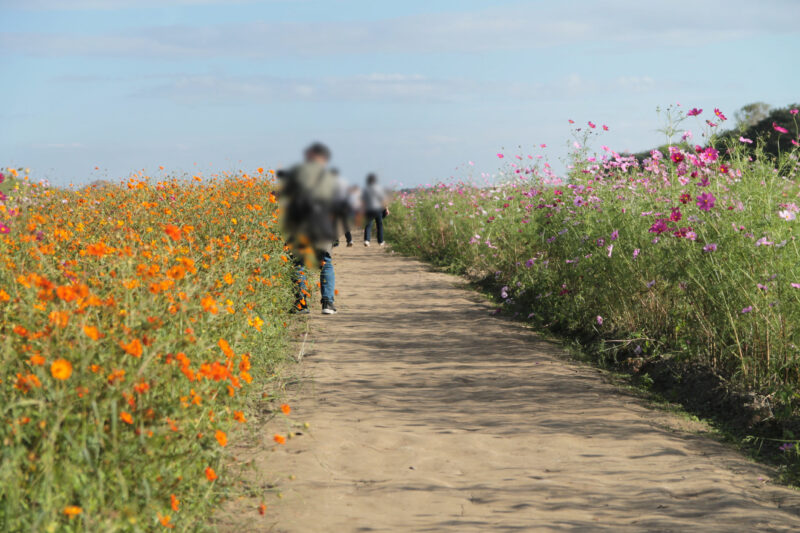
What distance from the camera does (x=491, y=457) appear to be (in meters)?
4.65

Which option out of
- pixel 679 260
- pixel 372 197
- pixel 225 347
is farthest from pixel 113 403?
pixel 679 260

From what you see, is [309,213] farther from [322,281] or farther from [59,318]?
[322,281]

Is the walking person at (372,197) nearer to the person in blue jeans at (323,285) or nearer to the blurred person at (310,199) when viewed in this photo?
the blurred person at (310,199)

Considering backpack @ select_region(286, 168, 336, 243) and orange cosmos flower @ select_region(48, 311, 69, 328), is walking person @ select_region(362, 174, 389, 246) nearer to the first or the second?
backpack @ select_region(286, 168, 336, 243)

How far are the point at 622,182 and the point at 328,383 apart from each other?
420cm

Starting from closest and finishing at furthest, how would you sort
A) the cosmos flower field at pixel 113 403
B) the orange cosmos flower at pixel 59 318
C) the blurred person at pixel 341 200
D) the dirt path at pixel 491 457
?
the blurred person at pixel 341 200
the cosmos flower field at pixel 113 403
the orange cosmos flower at pixel 59 318
the dirt path at pixel 491 457

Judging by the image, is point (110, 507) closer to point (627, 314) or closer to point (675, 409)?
point (675, 409)

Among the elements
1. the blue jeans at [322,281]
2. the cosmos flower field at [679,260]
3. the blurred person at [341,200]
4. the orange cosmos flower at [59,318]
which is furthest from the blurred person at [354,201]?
the blue jeans at [322,281]

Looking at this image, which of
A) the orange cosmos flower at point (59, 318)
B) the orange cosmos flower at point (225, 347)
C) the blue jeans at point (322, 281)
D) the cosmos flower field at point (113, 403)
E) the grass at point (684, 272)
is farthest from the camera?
the blue jeans at point (322, 281)

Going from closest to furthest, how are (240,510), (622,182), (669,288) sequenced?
1. (240,510)
2. (669,288)
3. (622,182)

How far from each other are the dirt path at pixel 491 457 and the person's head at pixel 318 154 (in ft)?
10.7

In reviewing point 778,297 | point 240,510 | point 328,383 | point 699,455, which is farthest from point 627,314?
point 240,510

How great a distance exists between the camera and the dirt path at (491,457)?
12.5 feet

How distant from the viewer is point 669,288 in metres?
7.00
